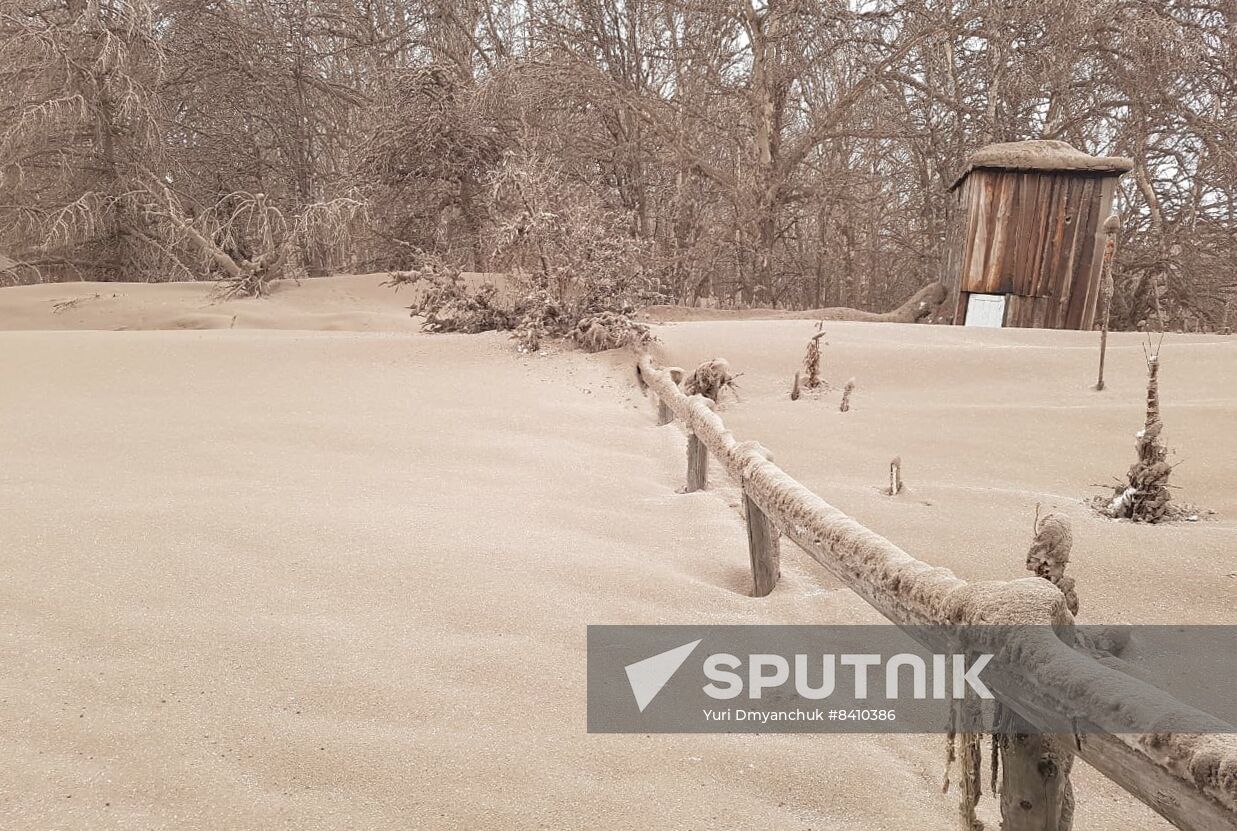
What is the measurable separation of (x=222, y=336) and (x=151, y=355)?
4.27ft

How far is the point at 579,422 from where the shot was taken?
5.80 metres

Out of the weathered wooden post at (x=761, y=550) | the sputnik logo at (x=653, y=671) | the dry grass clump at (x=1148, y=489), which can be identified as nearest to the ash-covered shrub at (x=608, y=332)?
the dry grass clump at (x=1148, y=489)

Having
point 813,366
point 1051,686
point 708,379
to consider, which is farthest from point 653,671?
point 813,366

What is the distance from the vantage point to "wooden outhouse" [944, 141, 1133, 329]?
10922 millimetres

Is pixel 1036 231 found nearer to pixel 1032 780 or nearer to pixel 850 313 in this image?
pixel 850 313

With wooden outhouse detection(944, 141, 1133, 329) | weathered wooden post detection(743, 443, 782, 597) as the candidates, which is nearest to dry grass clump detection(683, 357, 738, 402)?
weathered wooden post detection(743, 443, 782, 597)

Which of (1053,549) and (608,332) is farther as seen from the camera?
(608,332)

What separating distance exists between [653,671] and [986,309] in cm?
1078

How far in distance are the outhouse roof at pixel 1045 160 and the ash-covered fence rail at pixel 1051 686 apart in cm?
1012

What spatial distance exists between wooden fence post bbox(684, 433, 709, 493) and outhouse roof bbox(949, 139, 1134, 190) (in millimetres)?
8609

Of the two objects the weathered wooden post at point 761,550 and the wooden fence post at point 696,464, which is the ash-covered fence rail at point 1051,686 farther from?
the wooden fence post at point 696,464

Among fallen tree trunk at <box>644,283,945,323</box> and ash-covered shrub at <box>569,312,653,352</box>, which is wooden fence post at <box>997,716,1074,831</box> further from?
fallen tree trunk at <box>644,283,945,323</box>

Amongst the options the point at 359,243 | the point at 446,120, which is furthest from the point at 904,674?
the point at 359,243

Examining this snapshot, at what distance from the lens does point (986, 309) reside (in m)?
11.7
